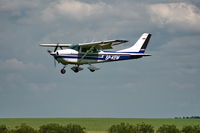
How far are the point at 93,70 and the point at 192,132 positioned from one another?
21723mm

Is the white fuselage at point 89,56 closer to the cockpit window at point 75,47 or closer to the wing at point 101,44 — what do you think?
→ the cockpit window at point 75,47

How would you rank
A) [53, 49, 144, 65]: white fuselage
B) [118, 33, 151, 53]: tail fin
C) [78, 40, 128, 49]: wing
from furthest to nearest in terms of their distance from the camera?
[118, 33, 151, 53]: tail fin, [78, 40, 128, 49]: wing, [53, 49, 144, 65]: white fuselage

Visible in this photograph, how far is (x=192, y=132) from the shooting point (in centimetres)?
7938

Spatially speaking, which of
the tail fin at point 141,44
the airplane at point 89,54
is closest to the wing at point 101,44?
the airplane at point 89,54

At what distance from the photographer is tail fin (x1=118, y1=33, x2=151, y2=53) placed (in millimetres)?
69825

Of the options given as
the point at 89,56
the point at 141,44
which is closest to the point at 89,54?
the point at 89,56

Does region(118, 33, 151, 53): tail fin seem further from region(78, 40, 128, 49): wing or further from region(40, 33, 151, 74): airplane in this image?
region(78, 40, 128, 49): wing

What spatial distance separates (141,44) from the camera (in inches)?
2808

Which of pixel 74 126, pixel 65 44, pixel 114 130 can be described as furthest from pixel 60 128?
pixel 65 44

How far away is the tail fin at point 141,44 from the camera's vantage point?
69825 mm

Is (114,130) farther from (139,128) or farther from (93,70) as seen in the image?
(93,70)

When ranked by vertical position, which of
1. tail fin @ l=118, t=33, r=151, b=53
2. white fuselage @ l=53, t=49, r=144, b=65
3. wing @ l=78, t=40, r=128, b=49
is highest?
tail fin @ l=118, t=33, r=151, b=53

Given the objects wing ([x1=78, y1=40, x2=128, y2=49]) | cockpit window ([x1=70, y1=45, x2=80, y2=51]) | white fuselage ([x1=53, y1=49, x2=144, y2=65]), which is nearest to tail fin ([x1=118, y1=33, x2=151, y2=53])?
white fuselage ([x1=53, y1=49, x2=144, y2=65])

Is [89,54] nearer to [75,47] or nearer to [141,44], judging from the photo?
[75,47]
